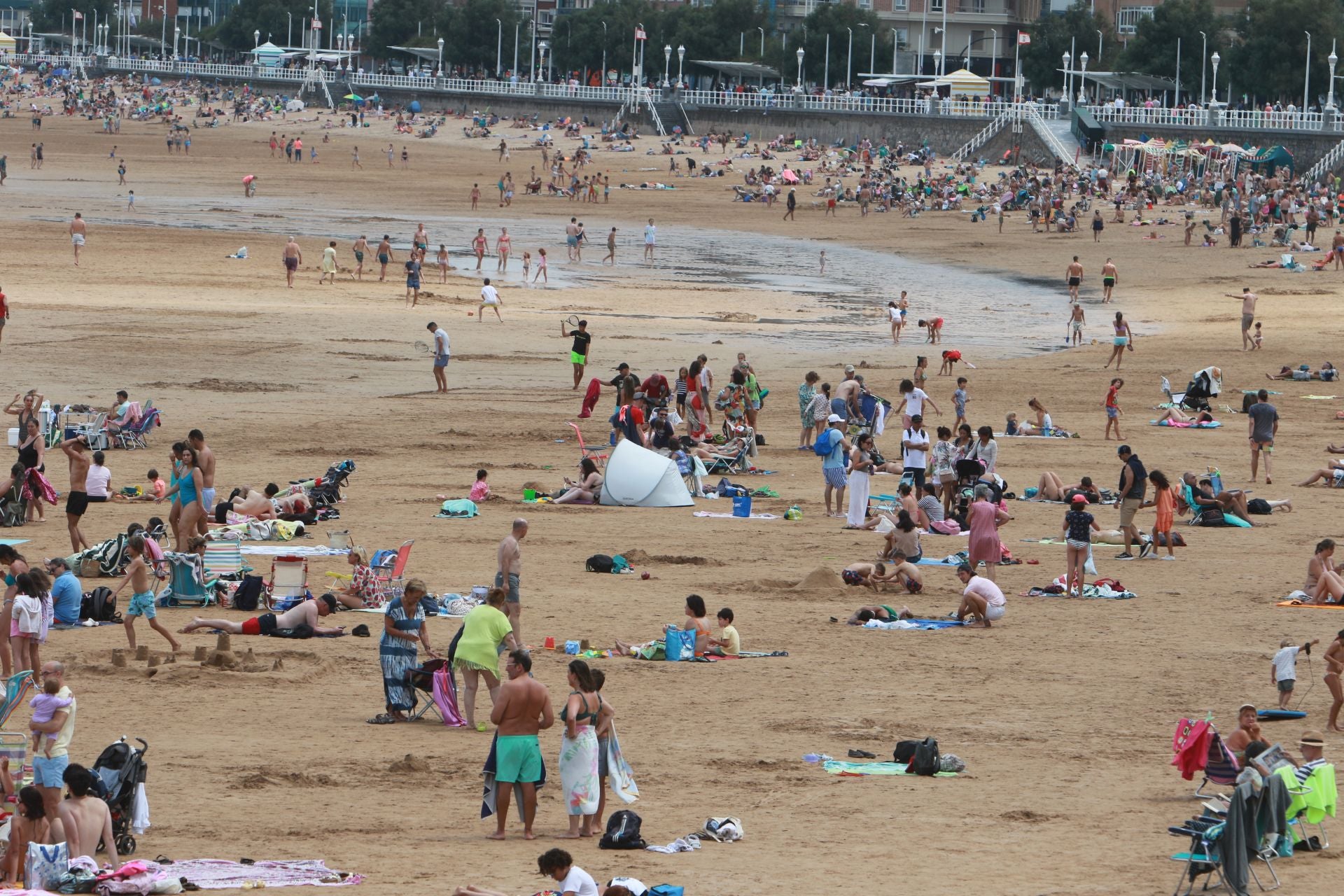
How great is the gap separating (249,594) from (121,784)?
5863 millimetres

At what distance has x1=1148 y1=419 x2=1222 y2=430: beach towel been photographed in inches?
1065

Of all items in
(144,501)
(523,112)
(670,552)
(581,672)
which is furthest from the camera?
(523,112)

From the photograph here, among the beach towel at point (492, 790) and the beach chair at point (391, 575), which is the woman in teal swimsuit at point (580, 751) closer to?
the beach towel at point (492, 790)

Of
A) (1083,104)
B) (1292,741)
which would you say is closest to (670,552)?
(1292,741)

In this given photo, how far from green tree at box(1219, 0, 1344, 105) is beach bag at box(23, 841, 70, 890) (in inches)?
2872

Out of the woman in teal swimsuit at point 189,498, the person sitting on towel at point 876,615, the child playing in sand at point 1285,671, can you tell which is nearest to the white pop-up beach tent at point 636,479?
the woman in teal swimsuit at point 189,498

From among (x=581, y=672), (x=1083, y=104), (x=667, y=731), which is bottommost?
(x=667, y=731)

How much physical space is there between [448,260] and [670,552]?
1115 inches

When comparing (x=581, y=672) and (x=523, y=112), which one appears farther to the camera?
(x=523, y=112)

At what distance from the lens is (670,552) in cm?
1836

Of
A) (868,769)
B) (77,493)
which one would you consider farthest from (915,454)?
(868,769)

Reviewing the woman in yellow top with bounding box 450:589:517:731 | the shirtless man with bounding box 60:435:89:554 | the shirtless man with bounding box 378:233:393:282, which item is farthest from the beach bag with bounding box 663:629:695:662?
the shirtless man with bounding box 378:233:393:282

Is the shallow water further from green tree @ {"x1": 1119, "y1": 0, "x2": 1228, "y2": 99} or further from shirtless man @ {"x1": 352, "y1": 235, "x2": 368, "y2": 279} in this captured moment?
green tree @ {"x1": 1119, "y1": 0, "x2": 1228, "y2": 99}

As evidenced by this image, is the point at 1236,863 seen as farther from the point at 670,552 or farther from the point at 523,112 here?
the point at 523,112
